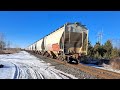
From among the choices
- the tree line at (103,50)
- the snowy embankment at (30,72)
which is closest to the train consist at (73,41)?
the snowy embankment at (30,72)

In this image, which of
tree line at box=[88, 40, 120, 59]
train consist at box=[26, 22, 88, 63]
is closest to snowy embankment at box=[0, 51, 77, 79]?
train consist at box=[26, 22, 88, 63]

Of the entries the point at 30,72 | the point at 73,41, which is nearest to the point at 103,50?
the point at 73,41

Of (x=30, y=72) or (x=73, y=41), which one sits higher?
(x=73, y=41)

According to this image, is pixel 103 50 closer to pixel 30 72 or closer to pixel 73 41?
pixel 73 41

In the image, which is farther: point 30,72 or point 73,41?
Answer: point 73,41

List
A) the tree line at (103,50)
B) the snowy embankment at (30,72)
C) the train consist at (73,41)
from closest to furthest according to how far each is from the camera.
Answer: the snowy embankment at (30,72) → the train consist at (73,41) → the tree line at (103,50)

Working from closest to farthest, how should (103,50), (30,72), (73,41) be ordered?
(30,72) < (73,41) < (103,50)

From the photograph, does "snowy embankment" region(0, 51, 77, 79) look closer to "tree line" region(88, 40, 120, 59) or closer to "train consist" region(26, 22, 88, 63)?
"train consist" region(26, 22, 88, 63)

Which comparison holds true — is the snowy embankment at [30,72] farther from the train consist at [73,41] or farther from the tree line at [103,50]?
the tree line at [103,50]
